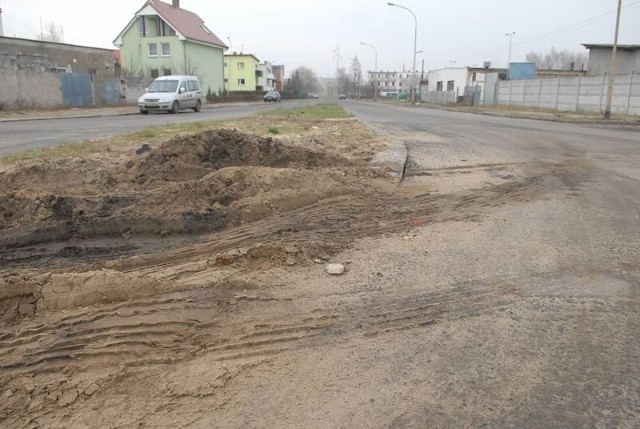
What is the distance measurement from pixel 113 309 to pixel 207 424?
146cm

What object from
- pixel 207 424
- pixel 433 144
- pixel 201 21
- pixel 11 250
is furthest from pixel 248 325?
pixel 201 21

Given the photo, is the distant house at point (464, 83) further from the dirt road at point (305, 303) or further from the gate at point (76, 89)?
the dirt road at point (305, 303)

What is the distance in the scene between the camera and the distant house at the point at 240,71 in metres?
95.9

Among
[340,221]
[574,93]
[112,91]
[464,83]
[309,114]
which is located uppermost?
[464,83]

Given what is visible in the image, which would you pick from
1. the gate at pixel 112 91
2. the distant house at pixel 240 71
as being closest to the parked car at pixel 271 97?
the gate at pixel 112 91

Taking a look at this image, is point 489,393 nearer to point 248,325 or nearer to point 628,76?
point 248,325

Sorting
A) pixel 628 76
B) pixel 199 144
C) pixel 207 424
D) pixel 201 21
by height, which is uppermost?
pixel 201 21

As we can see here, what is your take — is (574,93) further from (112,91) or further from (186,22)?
(186,22)

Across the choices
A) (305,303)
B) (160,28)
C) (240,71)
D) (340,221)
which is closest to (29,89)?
(160,28)

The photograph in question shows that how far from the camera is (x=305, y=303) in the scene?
3902mm

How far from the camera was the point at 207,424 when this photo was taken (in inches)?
102

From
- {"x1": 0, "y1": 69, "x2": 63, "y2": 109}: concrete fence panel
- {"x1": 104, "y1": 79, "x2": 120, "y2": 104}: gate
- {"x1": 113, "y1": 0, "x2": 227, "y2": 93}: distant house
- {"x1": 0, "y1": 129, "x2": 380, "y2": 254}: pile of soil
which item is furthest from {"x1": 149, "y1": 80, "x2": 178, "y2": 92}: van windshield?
{"x1": 113, "y1": 0, "x2": 227, "y2": 93}: distant house

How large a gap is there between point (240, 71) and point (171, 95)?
71964 mm

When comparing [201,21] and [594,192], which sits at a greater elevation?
[201,21]
